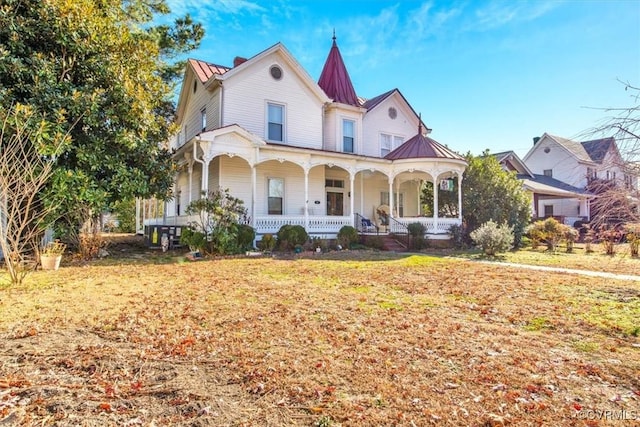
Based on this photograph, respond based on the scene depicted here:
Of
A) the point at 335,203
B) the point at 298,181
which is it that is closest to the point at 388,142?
the point at 335,203

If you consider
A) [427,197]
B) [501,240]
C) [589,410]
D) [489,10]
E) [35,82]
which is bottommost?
[589,410]

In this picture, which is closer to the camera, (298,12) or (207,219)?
(207,219)

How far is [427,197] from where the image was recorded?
74.5 feet

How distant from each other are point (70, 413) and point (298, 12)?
15.6m

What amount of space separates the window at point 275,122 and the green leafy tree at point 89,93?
17.5 feet

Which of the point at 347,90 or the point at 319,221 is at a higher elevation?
the point at 347,90

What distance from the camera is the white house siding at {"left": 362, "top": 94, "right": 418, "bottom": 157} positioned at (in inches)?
832

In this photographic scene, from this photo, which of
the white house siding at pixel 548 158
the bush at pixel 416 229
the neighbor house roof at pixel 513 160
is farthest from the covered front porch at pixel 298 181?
the white house siding at pixel 548 158

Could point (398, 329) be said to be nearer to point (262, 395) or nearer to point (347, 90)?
point (262, 395)

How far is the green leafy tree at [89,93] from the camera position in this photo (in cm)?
1008

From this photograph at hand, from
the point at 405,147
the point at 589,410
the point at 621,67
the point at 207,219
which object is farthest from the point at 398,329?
the point at 405,147

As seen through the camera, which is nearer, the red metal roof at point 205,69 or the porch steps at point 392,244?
the porch steps at point 392,244

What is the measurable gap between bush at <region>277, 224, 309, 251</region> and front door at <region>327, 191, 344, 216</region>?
5006 millimetres

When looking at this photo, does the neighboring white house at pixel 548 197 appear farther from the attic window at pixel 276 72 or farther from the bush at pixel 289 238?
the bush at pixel 289 238
